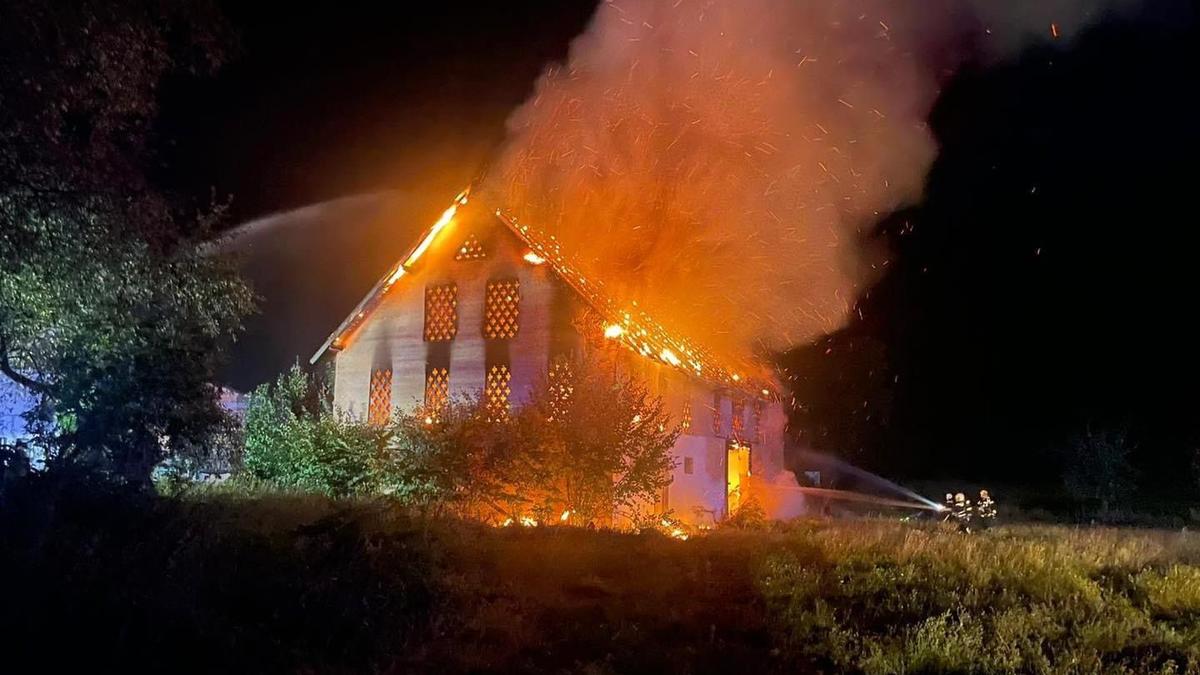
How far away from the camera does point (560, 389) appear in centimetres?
1521

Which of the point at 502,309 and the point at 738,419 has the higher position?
the point at 502,309

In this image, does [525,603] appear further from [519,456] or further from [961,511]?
[961,511]

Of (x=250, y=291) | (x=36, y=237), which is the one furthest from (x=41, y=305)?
(x=250, y=291)

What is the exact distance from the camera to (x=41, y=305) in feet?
30.1

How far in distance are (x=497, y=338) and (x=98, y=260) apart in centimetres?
1044

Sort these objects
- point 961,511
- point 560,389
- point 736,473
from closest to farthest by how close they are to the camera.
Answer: point 560,389 → point 961,511 → point 736,473

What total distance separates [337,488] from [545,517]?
3.96m

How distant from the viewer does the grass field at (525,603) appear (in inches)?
259

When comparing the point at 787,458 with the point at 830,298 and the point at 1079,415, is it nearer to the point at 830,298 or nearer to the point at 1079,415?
the point at 830,298

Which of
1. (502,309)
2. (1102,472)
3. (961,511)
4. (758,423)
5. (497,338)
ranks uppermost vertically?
(502,309)

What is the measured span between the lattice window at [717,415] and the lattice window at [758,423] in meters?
3.54

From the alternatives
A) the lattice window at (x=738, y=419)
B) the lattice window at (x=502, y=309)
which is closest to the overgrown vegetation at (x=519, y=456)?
the lattice window at (x=502, y=309)

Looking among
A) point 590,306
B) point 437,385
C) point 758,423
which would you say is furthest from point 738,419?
point 437,385

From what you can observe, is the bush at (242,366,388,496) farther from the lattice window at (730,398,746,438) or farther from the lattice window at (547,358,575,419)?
the lattice window at (730,398,746,438)
